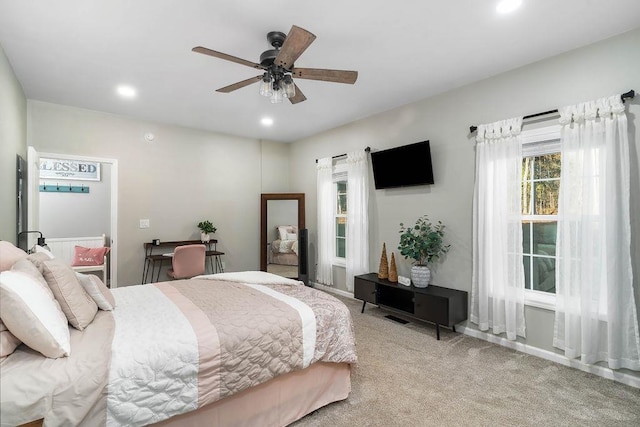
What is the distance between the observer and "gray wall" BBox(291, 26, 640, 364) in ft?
8.01

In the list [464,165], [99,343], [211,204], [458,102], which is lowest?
[99,343]

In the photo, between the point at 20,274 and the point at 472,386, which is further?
the point at 472,386

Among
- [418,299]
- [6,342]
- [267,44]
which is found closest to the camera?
[6,342]

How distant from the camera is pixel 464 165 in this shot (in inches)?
135

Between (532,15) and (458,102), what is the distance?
128 centimetres

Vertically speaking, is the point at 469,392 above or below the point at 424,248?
below

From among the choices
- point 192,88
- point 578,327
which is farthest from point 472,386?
point 192,88

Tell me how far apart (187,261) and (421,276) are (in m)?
3.05

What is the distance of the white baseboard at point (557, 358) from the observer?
2369 millimetres

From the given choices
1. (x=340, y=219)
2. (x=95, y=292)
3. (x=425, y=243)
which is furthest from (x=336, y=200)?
(x=95, y=292)

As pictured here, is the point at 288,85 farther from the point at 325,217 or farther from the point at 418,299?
the point at 325,217

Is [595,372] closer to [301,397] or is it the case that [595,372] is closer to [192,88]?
[301,397]

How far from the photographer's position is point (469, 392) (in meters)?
2.28

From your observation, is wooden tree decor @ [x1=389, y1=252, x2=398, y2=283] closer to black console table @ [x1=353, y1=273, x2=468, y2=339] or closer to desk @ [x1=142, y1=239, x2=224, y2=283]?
black console table @ [x1=353, y1=273, x2=468, y2=339]
